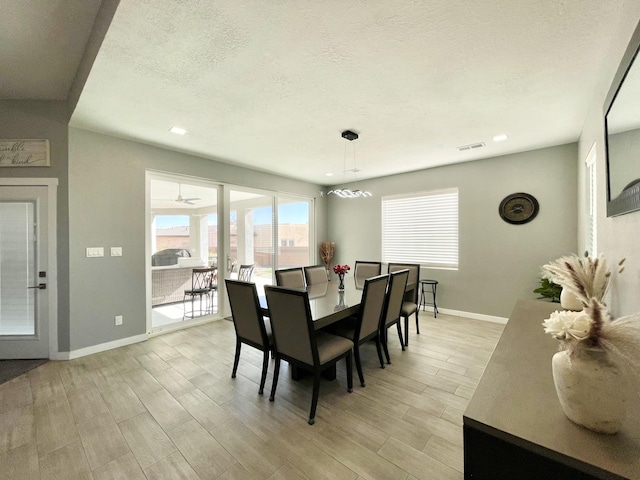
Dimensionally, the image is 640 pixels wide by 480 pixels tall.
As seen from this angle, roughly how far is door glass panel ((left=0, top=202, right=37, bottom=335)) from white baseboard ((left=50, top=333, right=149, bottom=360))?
0.44 m

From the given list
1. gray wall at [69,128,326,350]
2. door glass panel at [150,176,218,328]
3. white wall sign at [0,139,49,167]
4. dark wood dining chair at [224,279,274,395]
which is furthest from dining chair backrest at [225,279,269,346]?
white wall sign at [0,139,49,167]

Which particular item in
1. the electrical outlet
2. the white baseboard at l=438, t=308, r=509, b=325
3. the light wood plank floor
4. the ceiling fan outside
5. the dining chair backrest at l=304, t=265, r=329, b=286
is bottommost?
the light wood plank floor

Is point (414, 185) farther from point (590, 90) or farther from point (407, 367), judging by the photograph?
point (407, 367)

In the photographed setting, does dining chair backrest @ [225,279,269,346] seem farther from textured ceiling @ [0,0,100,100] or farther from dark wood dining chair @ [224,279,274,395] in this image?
textured ceiling @ [0,0,100,100]

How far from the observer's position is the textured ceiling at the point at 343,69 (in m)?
1.56

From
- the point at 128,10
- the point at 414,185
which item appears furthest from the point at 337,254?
the point at 128,10

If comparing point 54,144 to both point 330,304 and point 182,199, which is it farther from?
point 330,304

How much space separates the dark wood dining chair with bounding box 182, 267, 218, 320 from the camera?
14.0 ft

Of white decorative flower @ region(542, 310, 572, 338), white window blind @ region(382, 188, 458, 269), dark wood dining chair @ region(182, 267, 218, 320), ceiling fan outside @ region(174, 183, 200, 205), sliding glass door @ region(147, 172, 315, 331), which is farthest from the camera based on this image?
white window blind @ region(382, 188, 458, 269)

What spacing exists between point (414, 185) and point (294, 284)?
3.16m

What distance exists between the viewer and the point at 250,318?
239cm

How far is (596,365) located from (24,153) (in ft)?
15.9

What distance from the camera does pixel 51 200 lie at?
303 centimetres

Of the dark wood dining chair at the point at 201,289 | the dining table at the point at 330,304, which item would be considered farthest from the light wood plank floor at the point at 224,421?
the dark wood dining chair at the point at 201,289
